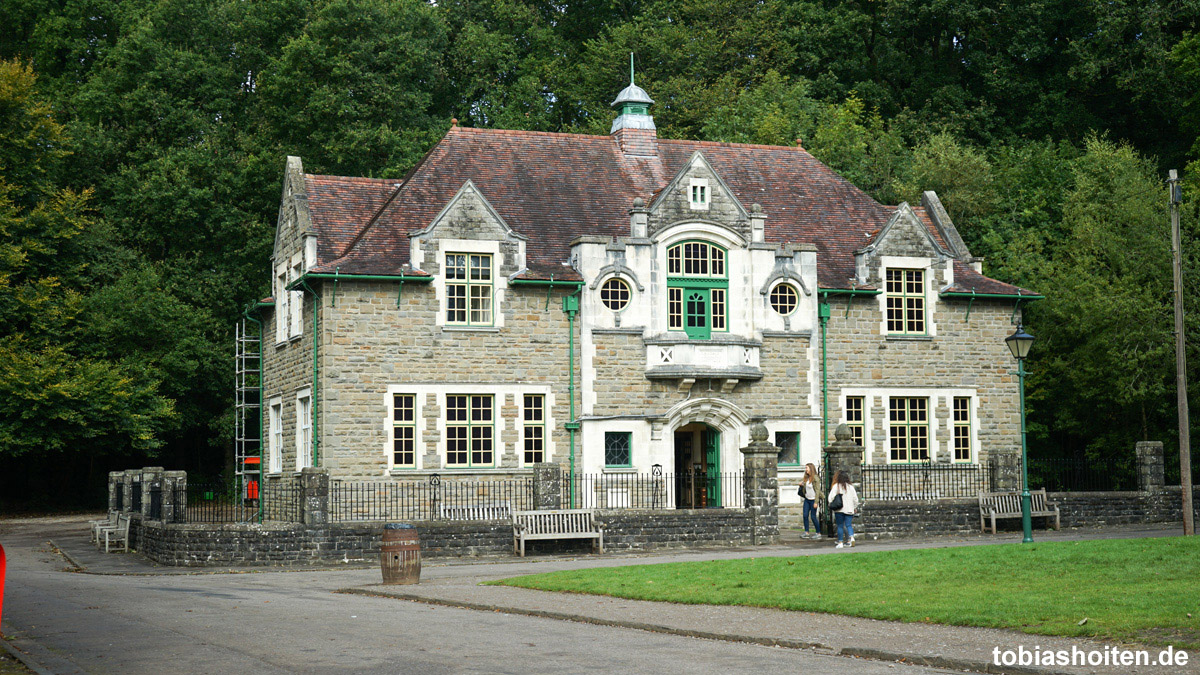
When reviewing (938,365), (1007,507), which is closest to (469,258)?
(938,365)

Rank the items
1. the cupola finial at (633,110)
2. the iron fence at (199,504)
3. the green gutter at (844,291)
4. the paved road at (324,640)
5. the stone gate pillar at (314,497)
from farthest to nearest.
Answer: the cupola finial at (633,110), the green gutter at (844,291), the iron fence at (199,504), the stone gate pillar at (314,497), the paved road at (324,640)

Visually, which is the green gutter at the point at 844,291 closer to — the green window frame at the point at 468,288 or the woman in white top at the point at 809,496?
the woman in white top at the point at 809,496

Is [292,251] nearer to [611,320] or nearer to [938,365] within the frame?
[611,320]

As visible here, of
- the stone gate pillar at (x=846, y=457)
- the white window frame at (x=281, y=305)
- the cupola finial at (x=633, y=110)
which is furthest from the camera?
the cupola finial at (x=633, y=110)

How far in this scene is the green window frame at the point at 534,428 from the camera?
3011 centimetres

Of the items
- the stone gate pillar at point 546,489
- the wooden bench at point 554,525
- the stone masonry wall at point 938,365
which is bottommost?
the wooden bench at point 554,525

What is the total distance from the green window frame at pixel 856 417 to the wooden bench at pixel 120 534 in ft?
55.5

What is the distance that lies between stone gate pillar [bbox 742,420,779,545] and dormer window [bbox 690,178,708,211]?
23.3ft

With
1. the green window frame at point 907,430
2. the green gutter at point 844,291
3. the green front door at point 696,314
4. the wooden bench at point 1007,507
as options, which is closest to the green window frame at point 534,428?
the green front door at point 696,314

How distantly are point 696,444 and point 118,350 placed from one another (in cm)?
2179

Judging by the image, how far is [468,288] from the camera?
99.2 ft

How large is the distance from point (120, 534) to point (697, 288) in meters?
14.1

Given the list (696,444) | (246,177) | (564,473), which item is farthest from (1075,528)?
(246,177)

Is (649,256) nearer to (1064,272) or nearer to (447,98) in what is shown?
(1064,272)
